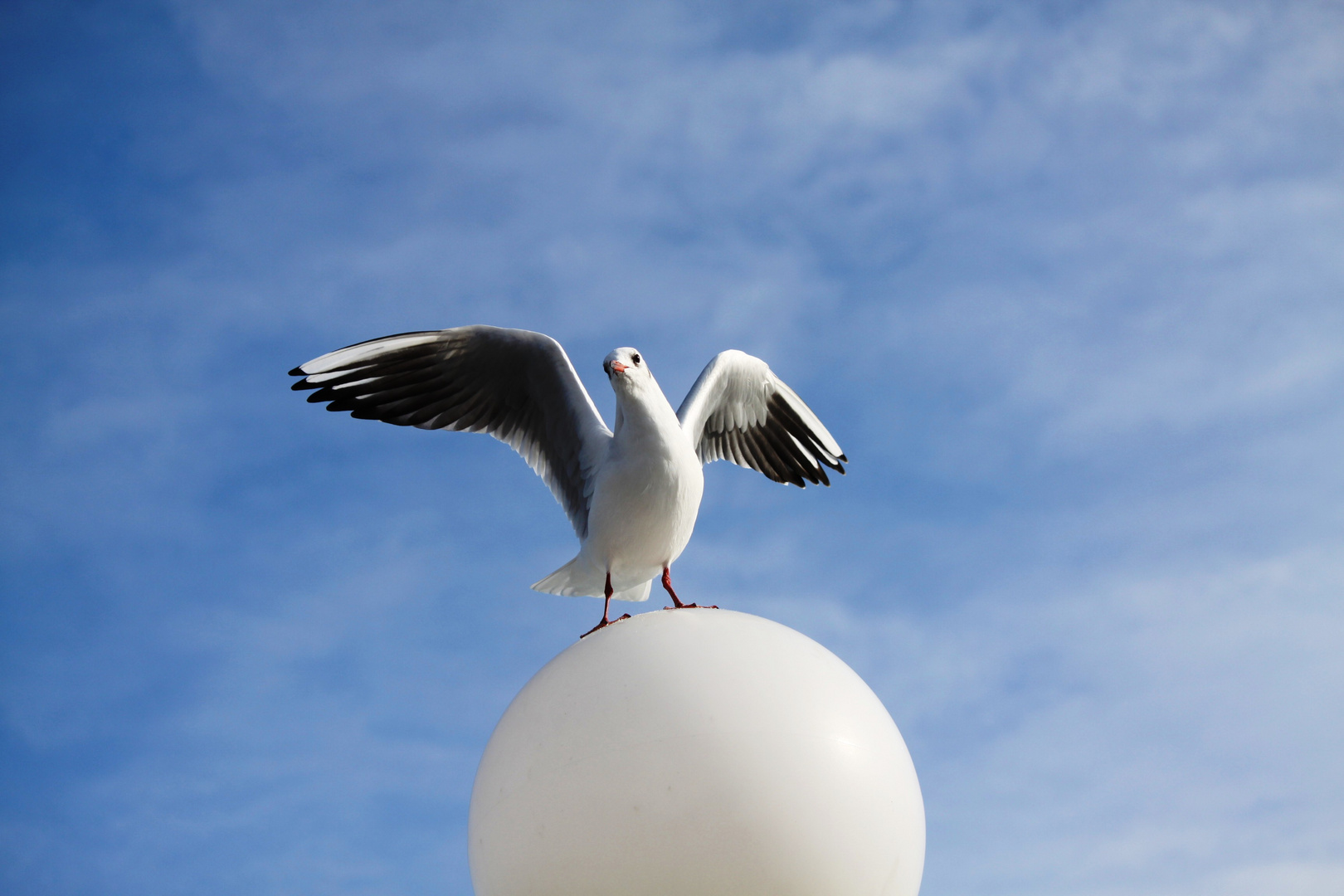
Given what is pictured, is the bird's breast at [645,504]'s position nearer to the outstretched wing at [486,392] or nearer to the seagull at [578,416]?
the seagull at [578,416]

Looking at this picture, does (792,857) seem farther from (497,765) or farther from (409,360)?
(409,360)

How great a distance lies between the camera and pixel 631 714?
5.25 metres

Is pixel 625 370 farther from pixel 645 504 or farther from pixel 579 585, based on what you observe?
pixel 579 585

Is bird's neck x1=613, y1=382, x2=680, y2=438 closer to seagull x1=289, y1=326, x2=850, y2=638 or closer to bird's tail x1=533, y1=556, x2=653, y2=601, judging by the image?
seagull x1=289, y1=326, x2=850, y2=638

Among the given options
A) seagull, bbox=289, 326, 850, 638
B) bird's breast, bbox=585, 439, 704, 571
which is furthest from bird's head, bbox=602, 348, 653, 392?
bird's breast, bbox=585, 439, 704, 571

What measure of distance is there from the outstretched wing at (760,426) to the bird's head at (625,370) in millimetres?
1796

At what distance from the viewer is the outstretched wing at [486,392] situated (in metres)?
8.77

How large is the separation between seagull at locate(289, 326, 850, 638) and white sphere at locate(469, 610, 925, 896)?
6.27 feet

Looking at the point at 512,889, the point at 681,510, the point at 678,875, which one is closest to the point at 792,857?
the point at 678,875

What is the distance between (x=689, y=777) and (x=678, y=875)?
0.42 meters

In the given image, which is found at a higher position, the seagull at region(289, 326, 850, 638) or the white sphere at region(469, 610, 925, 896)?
the seagull at region(289, 326, 850, 638)

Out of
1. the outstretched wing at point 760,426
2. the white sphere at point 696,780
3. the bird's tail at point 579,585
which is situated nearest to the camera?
the white sphere at point 696,780

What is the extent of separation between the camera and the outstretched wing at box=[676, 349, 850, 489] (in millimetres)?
9609

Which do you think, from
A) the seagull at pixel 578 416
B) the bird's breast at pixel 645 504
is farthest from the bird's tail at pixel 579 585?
the bird's breast at pixel 645 504
